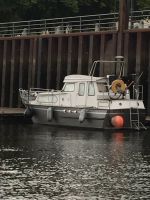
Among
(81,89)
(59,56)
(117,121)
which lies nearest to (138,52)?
(81,89)

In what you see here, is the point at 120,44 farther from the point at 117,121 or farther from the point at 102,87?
the point at 117,121

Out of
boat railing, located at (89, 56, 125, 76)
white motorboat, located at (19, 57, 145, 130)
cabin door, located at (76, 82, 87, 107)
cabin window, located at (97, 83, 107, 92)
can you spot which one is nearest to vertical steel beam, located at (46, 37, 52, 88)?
boat railing, located at (89, 56, 125, 76)

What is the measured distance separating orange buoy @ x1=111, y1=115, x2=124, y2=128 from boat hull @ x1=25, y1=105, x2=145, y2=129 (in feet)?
0.53

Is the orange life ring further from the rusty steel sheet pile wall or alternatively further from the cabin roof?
the rusty steel sheet pile wall

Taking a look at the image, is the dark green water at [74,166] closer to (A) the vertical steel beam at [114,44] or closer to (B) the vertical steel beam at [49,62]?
(A) the vertical steel beam at [114,44]

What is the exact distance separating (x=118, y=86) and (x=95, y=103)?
1.75 m

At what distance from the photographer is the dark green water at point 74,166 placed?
69.4 feet

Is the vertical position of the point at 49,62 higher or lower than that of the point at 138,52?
lower

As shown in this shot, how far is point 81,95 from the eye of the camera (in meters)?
40.9

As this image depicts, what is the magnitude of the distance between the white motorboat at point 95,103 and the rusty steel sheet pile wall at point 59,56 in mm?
1231

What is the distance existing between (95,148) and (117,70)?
1388 cm

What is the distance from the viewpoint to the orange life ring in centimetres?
4028

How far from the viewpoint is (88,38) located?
47.5 m

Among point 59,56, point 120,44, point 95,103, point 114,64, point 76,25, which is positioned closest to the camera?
point 95,103
